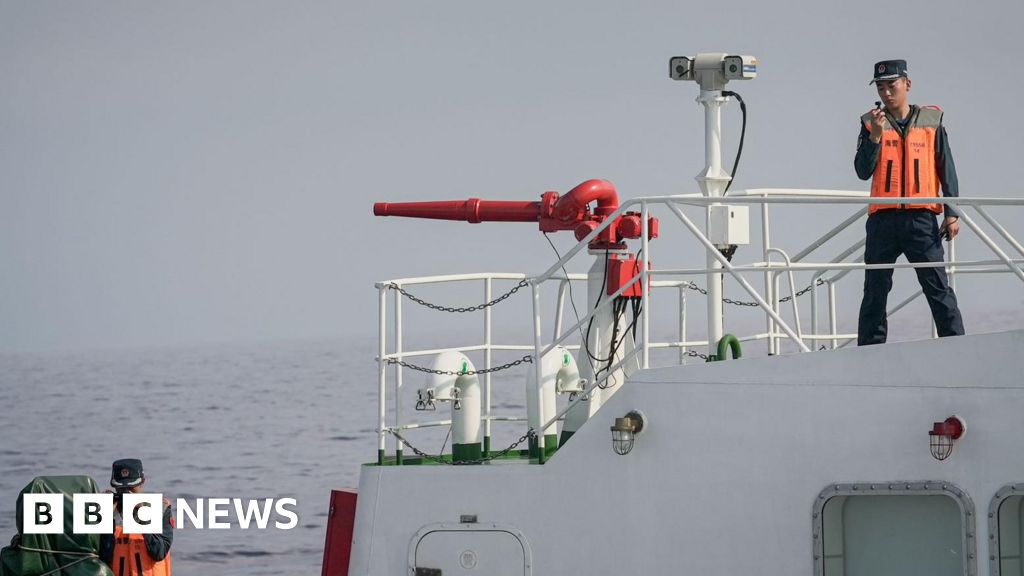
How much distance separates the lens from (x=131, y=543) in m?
11.7

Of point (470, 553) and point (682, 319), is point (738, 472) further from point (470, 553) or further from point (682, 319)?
point (682, 319)

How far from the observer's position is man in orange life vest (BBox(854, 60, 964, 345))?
1023cm

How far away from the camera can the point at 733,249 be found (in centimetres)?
1073

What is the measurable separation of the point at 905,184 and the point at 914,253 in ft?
1.52

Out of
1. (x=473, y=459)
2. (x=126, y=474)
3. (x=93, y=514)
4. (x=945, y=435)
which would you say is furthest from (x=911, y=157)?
(x=93, y=514)

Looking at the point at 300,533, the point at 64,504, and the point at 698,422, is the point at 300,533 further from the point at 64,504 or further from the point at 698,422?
the point at 698,422

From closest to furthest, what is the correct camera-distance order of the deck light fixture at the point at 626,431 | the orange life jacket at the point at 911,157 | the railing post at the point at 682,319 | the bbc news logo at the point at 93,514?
the deck light fixture at the point at 626,431 → the orange life jacket at the point at 911,157 → the bbc news logo at the point at 93,514 → the railing post at the point at 682,319

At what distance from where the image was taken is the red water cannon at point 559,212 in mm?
11359

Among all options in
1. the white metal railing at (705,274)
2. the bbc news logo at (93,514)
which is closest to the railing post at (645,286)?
the white metal railing at (705,274)

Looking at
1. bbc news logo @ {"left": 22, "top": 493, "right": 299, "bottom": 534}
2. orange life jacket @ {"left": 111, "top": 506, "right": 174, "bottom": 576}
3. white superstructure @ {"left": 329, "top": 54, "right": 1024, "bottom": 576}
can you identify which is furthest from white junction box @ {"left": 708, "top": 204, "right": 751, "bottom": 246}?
orange life jacket @ {"left": 111, "top": 506, "right": 174, "bottom": 576}

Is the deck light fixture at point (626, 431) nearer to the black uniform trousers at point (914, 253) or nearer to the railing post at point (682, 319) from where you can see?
A: the black uniform trousers at point (914, 253)

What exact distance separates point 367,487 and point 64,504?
8.52 ft

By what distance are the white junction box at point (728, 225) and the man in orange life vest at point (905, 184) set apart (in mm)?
802

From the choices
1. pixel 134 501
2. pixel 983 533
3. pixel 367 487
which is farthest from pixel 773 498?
pixel 134 501
